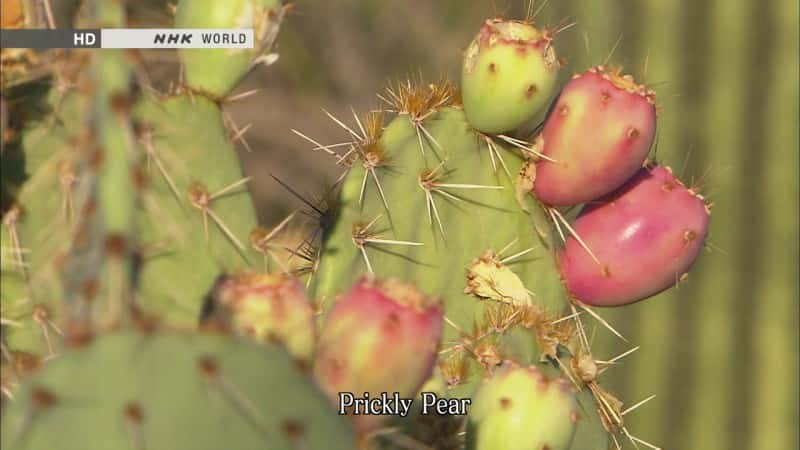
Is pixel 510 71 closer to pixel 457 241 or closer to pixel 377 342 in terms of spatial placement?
pixel 457 241

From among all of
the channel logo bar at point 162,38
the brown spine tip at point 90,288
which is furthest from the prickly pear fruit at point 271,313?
the channel logo bar at point 162,38

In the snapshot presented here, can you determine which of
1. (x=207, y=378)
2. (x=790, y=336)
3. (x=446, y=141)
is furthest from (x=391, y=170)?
(x=790, y=336)

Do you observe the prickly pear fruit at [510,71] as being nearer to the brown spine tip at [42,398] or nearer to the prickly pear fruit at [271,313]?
the prickly pear fruit at [271,313]

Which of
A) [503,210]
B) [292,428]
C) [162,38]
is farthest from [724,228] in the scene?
[292,428]

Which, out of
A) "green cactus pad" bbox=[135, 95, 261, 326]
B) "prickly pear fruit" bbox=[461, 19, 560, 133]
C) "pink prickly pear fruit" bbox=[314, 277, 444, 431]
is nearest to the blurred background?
"prickly pear fruit" bbox=[461, 19, 560, 133]

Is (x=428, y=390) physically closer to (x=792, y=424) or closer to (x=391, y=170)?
(x=391, y=170)

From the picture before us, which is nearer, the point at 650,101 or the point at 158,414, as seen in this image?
the point at 158,414
